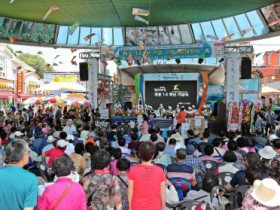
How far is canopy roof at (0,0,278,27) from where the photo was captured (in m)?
11.1

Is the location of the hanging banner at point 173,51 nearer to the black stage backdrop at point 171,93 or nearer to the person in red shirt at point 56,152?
the black stage backdrop at point 171,93

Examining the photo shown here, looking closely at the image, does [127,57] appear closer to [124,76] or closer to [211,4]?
[211,4]

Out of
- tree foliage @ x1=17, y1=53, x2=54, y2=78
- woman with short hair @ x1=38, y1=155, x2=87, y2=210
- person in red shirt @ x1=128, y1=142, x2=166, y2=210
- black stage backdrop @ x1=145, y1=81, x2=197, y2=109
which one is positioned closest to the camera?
woman with short hair @ x1=38, y1=155, x2=87, y2=210

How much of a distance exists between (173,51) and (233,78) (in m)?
2.75

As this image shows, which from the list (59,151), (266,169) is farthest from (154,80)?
(266,169)

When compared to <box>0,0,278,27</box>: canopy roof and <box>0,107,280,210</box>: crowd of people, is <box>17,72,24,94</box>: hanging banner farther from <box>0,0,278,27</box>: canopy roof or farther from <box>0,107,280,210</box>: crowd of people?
<box>0,107,280,210</box>: crowd of people

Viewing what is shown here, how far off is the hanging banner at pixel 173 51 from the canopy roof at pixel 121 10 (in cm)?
129

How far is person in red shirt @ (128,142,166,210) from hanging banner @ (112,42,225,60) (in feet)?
35.4

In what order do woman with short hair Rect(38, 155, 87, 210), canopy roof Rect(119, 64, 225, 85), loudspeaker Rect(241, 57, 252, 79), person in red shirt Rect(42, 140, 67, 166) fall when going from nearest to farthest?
woman with short hair Rect(38, 155, 87, 210), person in red shirt Rect(42, 140, 67, 166), loudspeaker Rect(241, 57, 252, 79), canopy roof Rect(119, 64, 225, 85)

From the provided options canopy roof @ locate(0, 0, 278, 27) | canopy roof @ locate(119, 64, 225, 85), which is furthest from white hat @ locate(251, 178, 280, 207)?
Answer: canopy roof @ locate(119, 64, 225, 85)

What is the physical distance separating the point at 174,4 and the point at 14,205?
10.3m

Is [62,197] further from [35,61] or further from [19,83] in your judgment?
[35,61]

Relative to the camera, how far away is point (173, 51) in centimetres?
1366

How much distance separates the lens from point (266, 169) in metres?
3.51
